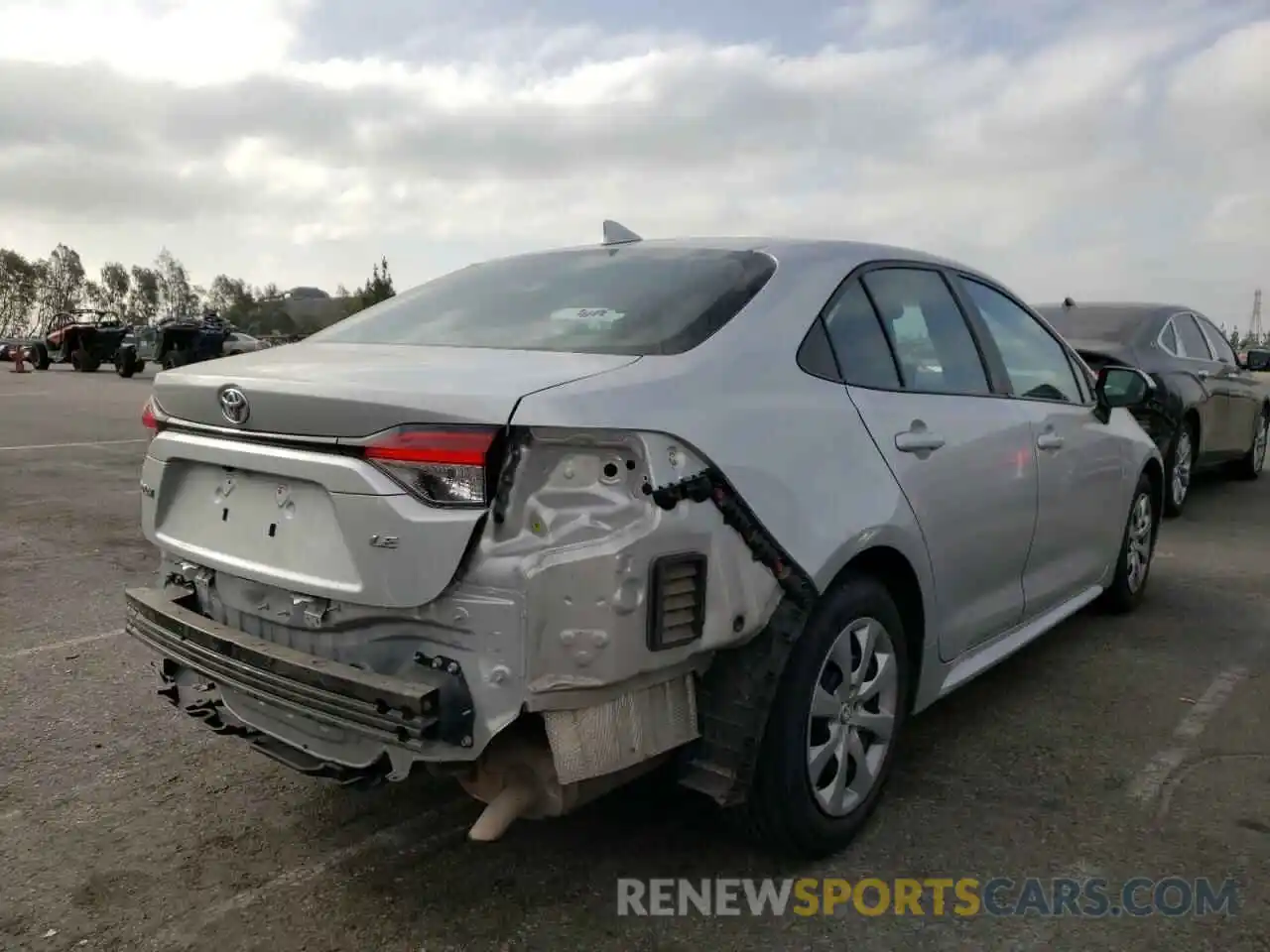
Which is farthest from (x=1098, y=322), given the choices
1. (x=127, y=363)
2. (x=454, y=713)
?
(x=127, y=363)

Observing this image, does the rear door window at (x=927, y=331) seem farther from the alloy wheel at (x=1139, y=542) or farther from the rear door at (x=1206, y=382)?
the rear door at (x=1206, y=382)

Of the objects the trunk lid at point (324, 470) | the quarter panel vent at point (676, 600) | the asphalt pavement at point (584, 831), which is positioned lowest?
the asphalt pavement at point (584, 831)

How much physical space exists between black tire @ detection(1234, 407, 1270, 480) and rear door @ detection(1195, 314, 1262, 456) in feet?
0.52

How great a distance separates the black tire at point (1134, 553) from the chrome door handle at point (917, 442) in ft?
7.25

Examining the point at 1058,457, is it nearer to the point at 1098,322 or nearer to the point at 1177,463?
the point at 1098,322

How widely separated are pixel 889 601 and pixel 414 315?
1666 mm

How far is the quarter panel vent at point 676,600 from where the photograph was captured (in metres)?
2.30

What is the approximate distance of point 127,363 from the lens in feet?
93.2

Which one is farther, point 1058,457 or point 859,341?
point 1058,457

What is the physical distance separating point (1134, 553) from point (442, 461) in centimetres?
411

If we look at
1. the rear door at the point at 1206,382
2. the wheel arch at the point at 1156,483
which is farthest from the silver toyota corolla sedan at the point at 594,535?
the rear door at the point at 1206,382

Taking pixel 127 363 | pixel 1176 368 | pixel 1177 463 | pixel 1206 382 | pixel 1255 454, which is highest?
pixel 1176 368

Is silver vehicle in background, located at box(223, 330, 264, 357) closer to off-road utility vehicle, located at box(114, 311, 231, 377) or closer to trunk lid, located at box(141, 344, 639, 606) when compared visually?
off-road utility vehicle, located at box(114, 311, 231, 377)

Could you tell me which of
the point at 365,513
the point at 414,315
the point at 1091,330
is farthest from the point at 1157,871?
the point at 1091,330
